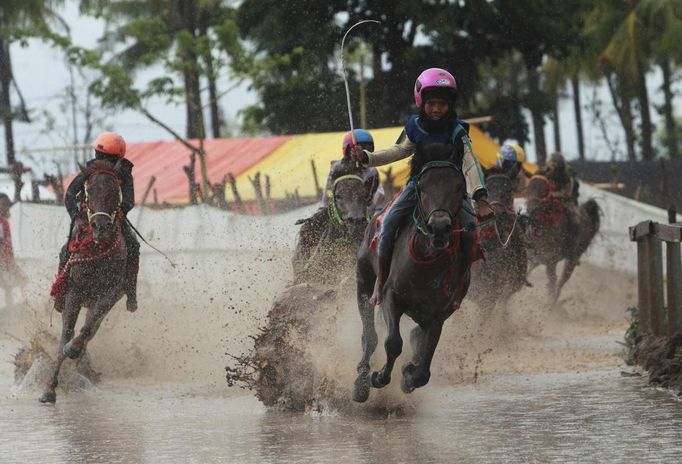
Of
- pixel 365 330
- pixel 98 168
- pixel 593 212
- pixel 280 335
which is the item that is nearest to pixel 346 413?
pixel 365 330

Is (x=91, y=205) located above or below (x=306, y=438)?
above

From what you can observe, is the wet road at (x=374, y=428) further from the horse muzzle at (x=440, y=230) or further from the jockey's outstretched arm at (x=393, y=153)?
the jockey's outstretched arm at (x=393, y=153)

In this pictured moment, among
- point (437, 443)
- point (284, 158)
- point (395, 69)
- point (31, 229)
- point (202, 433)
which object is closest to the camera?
point (437, 443)

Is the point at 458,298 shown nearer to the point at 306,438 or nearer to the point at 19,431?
the point at 306,438

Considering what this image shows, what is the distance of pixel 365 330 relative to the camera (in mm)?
11133

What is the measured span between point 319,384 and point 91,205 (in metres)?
2.99

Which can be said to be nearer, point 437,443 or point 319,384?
point 437,443

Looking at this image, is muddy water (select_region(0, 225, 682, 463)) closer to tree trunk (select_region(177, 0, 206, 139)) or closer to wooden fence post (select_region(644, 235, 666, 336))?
wooden fence post (select_region(644, 235, 666, 336))

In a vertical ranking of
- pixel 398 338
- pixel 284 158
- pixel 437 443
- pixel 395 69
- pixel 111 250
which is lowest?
pixel 437 443

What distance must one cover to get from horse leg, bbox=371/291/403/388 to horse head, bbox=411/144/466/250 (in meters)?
0.71

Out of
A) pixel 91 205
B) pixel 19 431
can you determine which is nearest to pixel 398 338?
pixel 19 431

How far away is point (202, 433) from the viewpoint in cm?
1024

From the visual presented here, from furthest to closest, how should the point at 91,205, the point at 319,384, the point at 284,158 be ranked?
the point at 284,158
the point at 91,205
the point at 319,384

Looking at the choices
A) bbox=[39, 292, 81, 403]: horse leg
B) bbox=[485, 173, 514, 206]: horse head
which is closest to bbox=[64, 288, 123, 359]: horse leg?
bbox=[39, 292, 81, 403]: horse leg
